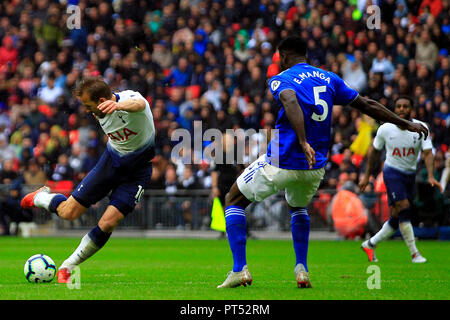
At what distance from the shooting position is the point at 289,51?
28.1 feet

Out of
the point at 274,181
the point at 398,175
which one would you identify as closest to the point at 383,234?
the point at 398,175

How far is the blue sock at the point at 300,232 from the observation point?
28.3ft

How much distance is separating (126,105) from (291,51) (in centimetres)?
177

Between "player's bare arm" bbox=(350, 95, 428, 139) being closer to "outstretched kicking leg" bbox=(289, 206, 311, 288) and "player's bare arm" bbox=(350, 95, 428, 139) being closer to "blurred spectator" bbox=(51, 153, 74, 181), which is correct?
"outstretched kicking leg" bbox=(289, 206, 311, 288)

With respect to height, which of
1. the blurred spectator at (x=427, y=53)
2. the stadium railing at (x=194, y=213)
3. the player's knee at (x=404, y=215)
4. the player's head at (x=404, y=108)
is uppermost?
the blurred spectator at (x=427, y=53)

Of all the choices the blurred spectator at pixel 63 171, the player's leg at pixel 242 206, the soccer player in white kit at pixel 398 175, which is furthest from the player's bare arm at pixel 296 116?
the blurred spectator at pixel 63 171

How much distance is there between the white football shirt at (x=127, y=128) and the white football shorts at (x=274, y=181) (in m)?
1.41

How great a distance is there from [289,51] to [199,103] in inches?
555

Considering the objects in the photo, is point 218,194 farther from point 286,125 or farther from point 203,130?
point 286,125

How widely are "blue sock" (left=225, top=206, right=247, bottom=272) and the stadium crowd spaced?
11.6 meters

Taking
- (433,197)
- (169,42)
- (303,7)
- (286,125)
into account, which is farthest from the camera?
(169,42)

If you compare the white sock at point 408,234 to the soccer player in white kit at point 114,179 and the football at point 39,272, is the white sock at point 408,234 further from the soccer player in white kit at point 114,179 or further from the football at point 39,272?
the football at point 39,272

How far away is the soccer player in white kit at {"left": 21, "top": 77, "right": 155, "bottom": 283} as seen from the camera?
9227 millimetres
